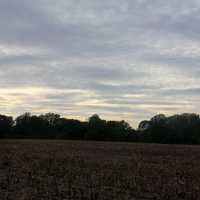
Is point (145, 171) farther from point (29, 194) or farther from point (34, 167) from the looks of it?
point (29, 194)

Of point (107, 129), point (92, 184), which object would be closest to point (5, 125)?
point (107, 129)

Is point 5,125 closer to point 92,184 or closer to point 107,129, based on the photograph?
point 107,129

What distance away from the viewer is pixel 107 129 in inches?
3147

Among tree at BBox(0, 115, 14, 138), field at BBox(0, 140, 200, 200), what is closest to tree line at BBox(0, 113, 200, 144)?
tree at BBox(0, 115, 14, 138)

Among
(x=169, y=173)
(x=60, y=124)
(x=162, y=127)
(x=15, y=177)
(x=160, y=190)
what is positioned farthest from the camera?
(x=60, y=124)

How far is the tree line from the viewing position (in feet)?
238

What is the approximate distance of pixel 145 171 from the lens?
1717 centimetres

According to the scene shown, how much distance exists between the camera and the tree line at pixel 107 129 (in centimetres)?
7250

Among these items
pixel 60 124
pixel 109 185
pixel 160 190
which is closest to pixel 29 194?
pixel 109 185

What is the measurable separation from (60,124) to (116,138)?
77.2 feet

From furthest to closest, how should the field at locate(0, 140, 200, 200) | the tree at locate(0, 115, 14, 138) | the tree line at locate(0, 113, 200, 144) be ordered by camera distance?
the tree at locate(0, 115, 14, 138) < the tree line at locate(0, 113, 200, 144) < the field at locate(0, 140, 200, 200)

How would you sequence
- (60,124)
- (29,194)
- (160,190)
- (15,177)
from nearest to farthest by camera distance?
(29,194) < (160,190) < (15,177) < (60,124)

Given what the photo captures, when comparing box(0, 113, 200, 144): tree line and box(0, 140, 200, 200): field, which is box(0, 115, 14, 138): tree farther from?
box(0, 140, 200, 200): field

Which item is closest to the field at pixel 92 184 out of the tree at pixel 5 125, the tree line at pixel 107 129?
the tree line at pixel 107 129
